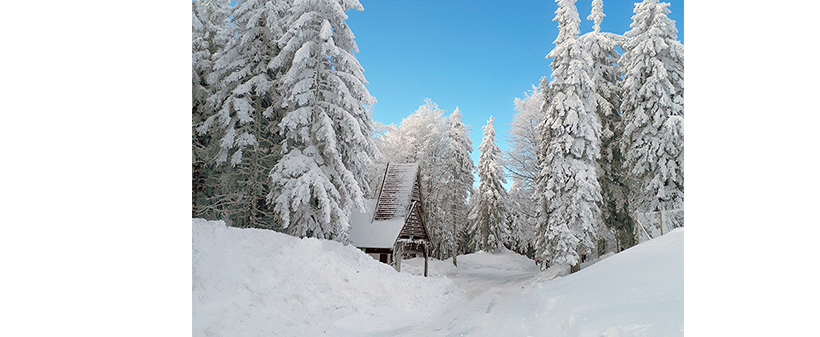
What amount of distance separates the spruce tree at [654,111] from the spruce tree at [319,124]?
11.1 m

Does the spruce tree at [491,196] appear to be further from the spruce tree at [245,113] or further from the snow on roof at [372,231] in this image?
the spruce tree at [245,113]

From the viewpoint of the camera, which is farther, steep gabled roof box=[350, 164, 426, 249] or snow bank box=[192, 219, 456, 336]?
steep gabled roof box=[350, 164, 426, 249]

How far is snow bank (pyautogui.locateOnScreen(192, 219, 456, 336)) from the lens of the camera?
621cm

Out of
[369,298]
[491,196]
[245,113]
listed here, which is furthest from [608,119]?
[245,113]

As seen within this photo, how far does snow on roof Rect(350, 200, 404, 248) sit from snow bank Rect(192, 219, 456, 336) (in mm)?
4397

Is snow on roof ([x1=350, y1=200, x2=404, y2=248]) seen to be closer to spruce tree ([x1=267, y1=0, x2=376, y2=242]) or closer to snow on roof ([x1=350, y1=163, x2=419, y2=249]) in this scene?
snow on roof ([x1=350, y1=163, x2=419, y2=249])

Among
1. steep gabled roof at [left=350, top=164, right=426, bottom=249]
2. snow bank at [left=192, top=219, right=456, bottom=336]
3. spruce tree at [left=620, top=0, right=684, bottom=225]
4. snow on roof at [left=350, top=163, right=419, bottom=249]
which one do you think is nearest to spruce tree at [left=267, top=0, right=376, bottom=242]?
snow bank at [left=192, top=219, right=456, bottom=336]

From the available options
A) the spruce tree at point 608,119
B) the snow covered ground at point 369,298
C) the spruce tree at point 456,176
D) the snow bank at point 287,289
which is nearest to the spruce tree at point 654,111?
the spruce tree at point 608,119

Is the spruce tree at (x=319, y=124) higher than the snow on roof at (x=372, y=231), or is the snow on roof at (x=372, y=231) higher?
the spruce tree at (x=319, y=124)

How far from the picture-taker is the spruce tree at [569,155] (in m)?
15.2
